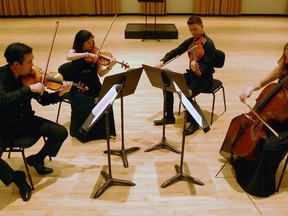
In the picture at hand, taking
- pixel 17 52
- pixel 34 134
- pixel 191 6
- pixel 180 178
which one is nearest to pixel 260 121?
pixel 180 178

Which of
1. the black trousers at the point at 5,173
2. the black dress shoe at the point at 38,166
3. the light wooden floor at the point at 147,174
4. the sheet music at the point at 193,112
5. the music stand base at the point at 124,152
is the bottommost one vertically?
the light wooden floor at the point at 147,174

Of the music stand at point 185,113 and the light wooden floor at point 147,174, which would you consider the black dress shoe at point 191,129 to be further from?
the music stand at point 185,113

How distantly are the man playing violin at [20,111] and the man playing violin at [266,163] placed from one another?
1.49 m

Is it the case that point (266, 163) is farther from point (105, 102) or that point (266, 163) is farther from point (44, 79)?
point (44, 79)

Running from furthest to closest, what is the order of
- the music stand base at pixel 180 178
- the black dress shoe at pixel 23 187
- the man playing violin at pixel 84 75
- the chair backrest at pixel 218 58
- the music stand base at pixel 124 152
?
the chair backrest at pixel 218 58
the man playing violin at pixel 84 75
the music stand base at pixel 124 152
the music stand base at pixel 180 178
the black dress shoe at pixel 23 187

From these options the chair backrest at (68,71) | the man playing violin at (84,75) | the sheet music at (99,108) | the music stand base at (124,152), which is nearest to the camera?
the sheet music at (99,108)

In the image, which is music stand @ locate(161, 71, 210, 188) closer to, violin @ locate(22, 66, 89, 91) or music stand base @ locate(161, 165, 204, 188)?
music stand base @ locate(161, 165, 204, 188)

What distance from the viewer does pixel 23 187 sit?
106 inches

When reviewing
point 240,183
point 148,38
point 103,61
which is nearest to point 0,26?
point 148,38

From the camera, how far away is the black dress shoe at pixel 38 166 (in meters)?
2.89

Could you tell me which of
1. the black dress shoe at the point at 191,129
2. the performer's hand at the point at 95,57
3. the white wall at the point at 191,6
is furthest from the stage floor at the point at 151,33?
the performer's hand at the point at 95,57

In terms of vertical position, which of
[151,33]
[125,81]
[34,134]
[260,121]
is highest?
[125,81]

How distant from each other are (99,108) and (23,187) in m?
0.88

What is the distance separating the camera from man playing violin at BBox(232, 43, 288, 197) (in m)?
2.58
